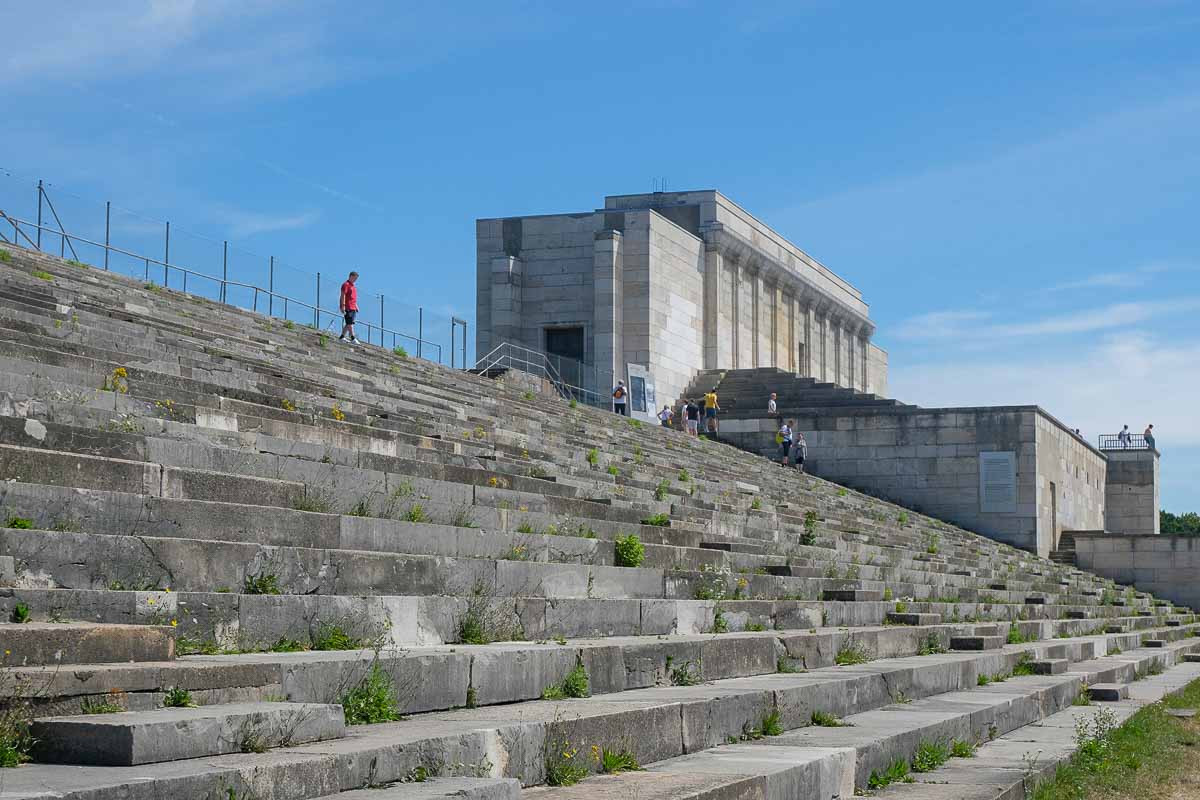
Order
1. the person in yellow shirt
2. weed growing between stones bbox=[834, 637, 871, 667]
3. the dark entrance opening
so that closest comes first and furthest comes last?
weed growing between stones bbox=[834, 637, 871, 667], the person in yellow shirt, the dark entrance opening

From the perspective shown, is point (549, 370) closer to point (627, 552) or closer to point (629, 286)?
point (629, 286)

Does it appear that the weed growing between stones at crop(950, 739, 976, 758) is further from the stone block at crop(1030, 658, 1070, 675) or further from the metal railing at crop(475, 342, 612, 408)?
the metal railing at crop(475, 342, 612, 408)

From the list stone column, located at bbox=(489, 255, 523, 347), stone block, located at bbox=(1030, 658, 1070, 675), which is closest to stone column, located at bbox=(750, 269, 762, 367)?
stone column, located at bbox=(489, 255, 523, 347)

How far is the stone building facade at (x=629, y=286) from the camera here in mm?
43594

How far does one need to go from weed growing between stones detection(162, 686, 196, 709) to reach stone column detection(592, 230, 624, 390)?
37.5m

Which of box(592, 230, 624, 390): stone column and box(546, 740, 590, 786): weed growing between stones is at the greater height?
box(592, 230, 624, 390): stone column

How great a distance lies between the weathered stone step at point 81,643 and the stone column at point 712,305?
41553 millimetres

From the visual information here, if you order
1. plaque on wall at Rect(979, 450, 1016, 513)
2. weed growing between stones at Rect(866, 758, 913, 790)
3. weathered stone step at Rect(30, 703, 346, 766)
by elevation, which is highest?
plaque on wall at Rect(979, 450, 1016, 513)

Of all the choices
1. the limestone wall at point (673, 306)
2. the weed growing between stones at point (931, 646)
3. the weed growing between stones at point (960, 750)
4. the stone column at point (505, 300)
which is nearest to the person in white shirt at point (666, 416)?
the limestone wall at point (673, 306)

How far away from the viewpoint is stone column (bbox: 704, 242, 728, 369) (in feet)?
156

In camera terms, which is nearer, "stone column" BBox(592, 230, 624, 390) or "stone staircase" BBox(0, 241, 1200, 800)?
"stone staircase" BBox(0, 241, 1200, 800)

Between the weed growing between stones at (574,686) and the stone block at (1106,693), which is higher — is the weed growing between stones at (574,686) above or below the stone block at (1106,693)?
above

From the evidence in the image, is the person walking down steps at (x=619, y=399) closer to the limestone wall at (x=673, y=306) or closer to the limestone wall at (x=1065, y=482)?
the limestone wall at (x=673, y=306)

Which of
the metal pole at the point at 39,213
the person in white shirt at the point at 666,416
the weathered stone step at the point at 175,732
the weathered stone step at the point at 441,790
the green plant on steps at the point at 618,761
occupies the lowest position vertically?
the green plant on steps at the point at 618,761
